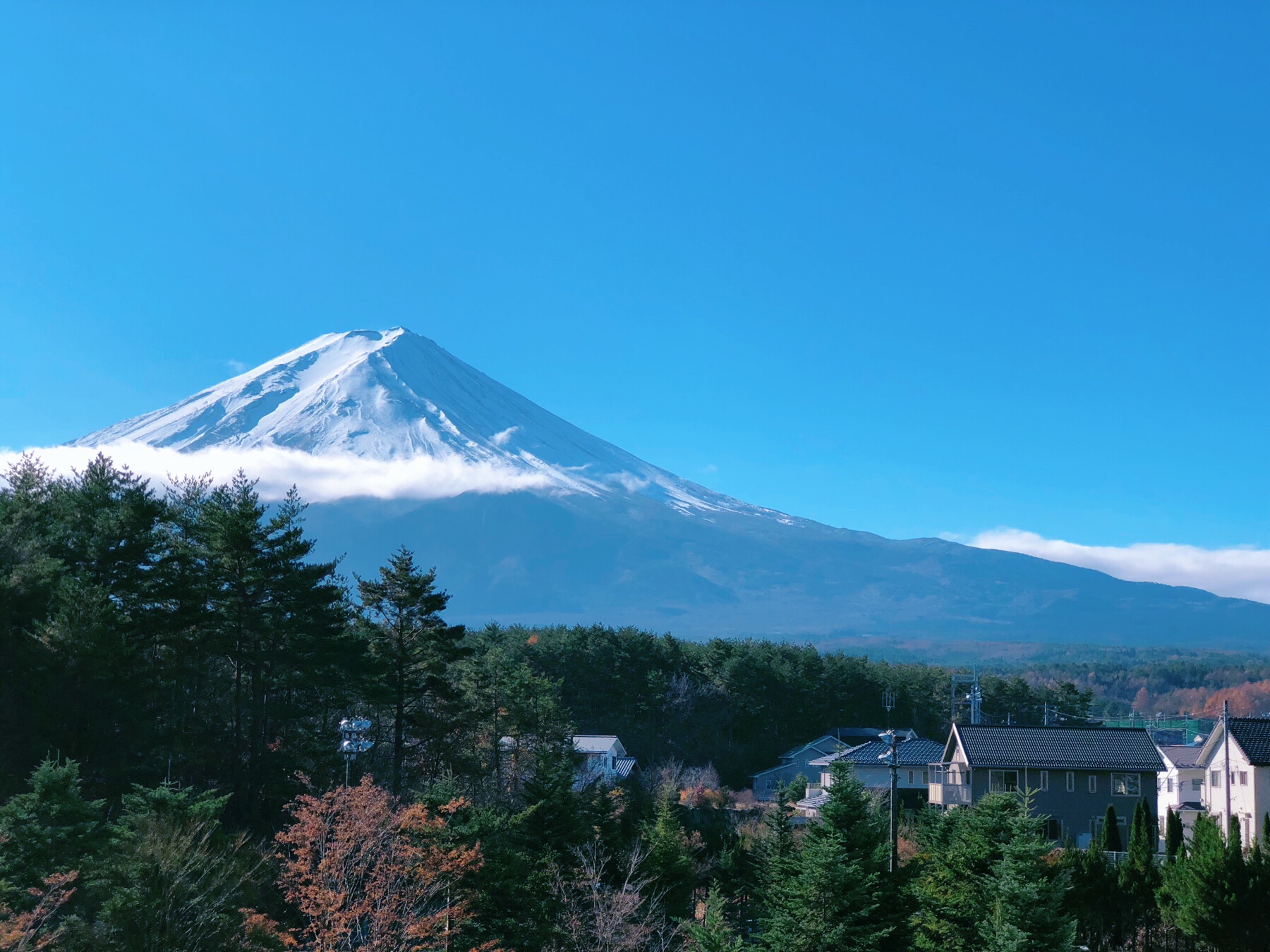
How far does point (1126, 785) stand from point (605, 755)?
25440mm

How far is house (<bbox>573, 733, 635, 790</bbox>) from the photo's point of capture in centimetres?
5100

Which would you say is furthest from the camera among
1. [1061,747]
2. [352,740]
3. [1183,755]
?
[1183,755]

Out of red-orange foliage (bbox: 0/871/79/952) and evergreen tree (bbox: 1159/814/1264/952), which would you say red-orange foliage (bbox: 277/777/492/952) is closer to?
red-orange foliage (bbox: 0/871/79/952)

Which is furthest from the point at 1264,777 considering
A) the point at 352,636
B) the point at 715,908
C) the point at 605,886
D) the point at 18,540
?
the point at 18,540

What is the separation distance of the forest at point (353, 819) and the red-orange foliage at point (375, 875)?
10 cm

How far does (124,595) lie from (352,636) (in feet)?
22.2

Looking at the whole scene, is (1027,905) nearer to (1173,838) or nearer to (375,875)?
(375,875)

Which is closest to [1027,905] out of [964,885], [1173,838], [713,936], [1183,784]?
[964,885]

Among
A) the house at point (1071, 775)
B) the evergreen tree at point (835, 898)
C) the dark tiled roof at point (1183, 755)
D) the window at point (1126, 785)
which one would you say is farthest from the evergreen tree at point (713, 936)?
the dark tiled roof at point (1183, 755)

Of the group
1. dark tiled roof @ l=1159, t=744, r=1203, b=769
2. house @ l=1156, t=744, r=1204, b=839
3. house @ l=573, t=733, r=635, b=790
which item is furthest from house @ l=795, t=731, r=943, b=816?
dark tiled roof @ l=1159, t=744, r=1203, b=769

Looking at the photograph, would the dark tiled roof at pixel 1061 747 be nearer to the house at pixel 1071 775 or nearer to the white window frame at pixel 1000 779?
the house at pixel 1071 775

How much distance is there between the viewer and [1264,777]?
108 ft

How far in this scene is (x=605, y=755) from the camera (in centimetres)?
5528

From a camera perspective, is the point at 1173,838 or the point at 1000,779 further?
the point at 1000,779
